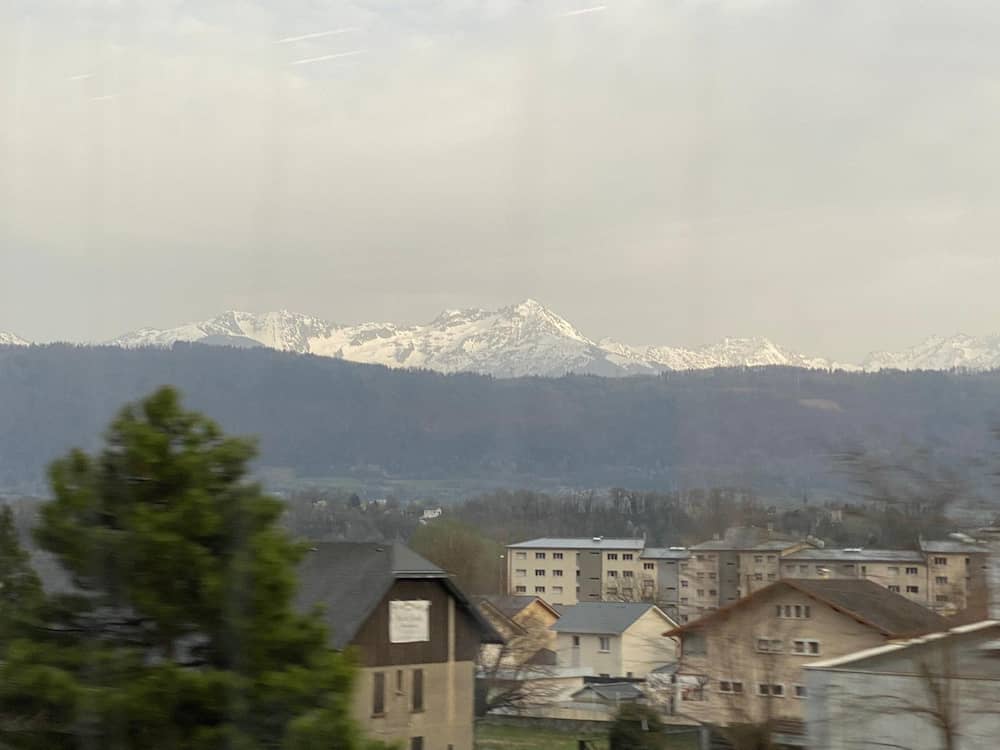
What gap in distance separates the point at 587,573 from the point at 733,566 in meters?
2.27

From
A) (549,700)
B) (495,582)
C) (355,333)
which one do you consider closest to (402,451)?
(355,333)

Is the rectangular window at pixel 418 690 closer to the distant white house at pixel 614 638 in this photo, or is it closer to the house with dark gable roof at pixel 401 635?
the house with dark gable roof at pixel 401 635

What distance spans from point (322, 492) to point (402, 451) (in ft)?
5.66

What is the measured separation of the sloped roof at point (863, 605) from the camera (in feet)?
11.5

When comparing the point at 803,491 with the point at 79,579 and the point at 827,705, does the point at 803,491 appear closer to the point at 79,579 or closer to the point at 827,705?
the point at 827,705

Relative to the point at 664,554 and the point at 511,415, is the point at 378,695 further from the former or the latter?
the point at 511,415

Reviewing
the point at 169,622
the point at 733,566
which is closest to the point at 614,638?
the point at 733,566

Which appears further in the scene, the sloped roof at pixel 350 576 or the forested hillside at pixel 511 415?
the forested hillside at pixel 511 415

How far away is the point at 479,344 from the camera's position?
21.4 ft

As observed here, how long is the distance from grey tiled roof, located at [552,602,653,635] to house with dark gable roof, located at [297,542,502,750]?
35.6 inches

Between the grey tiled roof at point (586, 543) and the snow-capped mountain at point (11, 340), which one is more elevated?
the snow-capped mountain at point (11, 340)

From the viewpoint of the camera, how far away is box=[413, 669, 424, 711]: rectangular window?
4.18 meters

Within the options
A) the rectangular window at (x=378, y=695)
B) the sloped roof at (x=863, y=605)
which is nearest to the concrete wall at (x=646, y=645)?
the sloped roof at (x=863, y=605)

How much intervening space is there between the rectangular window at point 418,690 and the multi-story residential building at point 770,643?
1134mm
